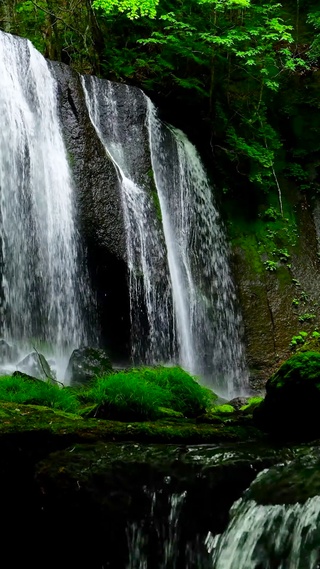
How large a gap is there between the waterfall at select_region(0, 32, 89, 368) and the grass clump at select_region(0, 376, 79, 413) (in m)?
3.40

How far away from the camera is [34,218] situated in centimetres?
1049

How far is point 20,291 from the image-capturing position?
9.88 metres

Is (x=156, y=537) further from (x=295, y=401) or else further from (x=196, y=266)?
(x=196, y=266)

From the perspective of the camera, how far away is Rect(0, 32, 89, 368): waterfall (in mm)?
9852

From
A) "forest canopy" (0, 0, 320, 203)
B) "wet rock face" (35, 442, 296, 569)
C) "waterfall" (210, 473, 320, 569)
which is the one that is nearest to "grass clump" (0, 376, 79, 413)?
"wet rock face" (35, 442, 296, 569)

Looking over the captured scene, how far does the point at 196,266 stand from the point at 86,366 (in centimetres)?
534

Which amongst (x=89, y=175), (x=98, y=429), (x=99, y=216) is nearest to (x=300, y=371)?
(x=98, y=429)

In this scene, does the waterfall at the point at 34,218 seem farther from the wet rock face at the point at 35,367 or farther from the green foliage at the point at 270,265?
the green foliage at the point at 270,265

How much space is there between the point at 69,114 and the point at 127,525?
9.45 meters

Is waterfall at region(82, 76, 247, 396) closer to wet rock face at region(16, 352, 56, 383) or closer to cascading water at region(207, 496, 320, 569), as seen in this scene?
wet rock face at region(16, 352, 56, 383)

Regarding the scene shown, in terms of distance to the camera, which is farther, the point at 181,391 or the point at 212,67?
the point at 212,67

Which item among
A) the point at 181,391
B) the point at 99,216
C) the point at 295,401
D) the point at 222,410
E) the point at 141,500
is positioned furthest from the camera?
the point at 99,216

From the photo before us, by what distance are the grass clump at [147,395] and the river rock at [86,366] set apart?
148cm

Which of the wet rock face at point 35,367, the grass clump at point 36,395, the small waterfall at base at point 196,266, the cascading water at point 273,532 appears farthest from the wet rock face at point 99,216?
the cascading water at point 273,532
